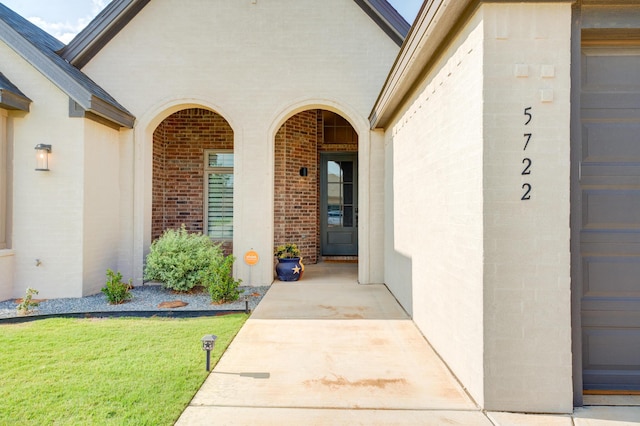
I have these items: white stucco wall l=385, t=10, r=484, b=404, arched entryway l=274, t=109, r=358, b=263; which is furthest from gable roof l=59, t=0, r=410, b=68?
arched entryway l=274, t=109, r=358, b=263

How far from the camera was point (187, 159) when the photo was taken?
8.74m

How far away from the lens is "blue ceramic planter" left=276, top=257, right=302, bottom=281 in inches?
289

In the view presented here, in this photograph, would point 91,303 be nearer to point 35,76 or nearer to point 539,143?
point 35,76

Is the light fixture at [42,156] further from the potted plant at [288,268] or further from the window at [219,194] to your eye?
the potted plant at [288,268]

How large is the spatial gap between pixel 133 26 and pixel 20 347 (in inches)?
234

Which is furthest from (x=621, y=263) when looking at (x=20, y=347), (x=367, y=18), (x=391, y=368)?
(x=367, y=18)

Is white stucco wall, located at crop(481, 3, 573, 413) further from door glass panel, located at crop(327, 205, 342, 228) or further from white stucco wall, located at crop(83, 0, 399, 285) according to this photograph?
door glass panel, located at crop(327, 205, 342, 228)

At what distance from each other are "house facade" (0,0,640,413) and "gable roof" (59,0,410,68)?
3 cm

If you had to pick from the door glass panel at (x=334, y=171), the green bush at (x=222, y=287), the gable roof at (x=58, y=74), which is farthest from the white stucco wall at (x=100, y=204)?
the door glass panel at (x=334, y=171)

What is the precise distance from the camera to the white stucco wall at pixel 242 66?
23.1 ft

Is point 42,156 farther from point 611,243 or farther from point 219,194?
point 611,243

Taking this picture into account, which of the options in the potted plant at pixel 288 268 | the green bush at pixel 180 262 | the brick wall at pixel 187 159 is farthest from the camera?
the brick wall at pixel 187 159

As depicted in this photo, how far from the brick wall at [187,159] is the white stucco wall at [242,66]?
1645 mm

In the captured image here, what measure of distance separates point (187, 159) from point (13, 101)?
3.50 metres
